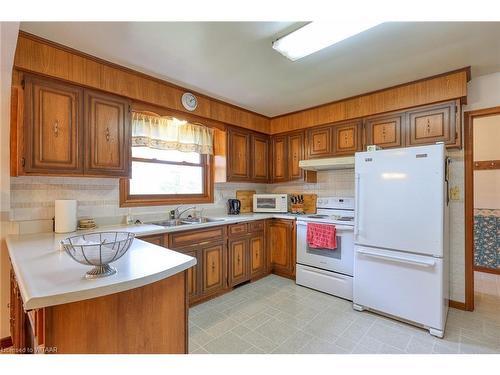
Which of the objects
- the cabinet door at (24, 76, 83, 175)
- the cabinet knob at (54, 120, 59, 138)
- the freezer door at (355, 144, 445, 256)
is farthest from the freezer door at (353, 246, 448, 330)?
the cabinet knob at (54, 120, 59, 138)

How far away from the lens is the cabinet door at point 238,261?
9.32ft

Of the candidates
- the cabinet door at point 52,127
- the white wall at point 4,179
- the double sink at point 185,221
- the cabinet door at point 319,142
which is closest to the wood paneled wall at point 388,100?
the cabinet door at point 319,142

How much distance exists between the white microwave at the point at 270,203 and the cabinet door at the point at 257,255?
18.5 inches

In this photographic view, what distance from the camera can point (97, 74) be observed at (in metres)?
2.03

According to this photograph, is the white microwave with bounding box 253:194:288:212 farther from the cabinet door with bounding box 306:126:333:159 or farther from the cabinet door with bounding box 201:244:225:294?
the cabinet door with bounding box 201:244:225:294

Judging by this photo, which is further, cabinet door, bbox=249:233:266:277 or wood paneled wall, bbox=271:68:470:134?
cabinet door, bbox=249:233:266:277

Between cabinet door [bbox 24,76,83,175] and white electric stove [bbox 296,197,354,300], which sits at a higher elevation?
cabinet door [bbox 24,76,83,175]

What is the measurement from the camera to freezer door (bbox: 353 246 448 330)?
200 centimetres

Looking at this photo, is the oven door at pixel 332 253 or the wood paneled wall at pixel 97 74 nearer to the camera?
the wood paneled wall at pixel 97 74

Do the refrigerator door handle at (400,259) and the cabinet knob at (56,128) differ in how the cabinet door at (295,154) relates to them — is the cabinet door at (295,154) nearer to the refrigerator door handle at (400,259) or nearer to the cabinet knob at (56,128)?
the refrigerator door handle at (400,259)

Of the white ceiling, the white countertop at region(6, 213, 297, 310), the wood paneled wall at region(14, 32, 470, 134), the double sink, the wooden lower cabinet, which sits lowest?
the wooden lower cabinet

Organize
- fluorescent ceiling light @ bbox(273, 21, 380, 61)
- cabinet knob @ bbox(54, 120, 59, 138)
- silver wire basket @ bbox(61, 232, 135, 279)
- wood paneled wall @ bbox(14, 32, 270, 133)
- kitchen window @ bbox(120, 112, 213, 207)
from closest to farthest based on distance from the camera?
silver wire basket @ bbox(61, 232, 135, 279)
fluorescent ceiling light @ bbox(273, 21, 380, 61)
wood paneled wall @ bbox(14, 32, 270, 133)
cabinet knob @ bbox(54, 120, 59, 138)
kitchen window @ bbox(120, 112, 213, 207)

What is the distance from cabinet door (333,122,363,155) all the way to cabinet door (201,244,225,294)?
1969 mm

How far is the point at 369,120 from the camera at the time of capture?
2834mm
